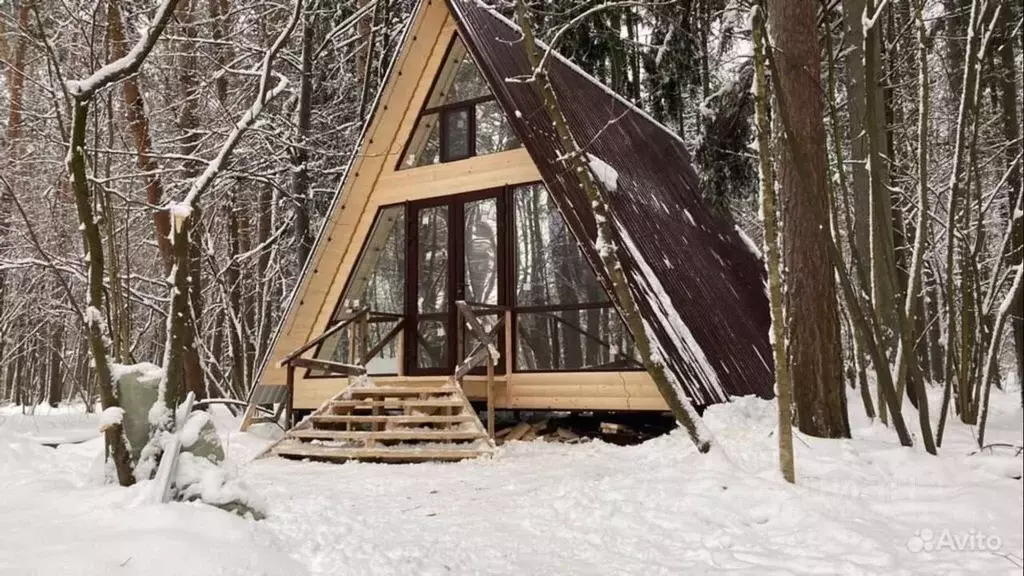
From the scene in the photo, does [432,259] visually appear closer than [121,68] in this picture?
No

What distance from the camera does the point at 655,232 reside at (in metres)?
7.98

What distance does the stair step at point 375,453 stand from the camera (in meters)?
6.40

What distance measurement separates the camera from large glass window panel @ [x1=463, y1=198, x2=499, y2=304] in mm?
8164

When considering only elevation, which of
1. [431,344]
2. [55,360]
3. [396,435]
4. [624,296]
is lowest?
[55,360]

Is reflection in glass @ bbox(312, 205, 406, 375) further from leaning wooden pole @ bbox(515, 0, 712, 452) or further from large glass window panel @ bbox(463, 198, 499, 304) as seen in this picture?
leaning wooden pole @ bbox(515, 0, 712, 452)

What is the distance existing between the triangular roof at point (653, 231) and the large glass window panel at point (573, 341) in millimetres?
754

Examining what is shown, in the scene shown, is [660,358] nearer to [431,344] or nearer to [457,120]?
[431,344]

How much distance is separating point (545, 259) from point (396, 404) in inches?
92.5

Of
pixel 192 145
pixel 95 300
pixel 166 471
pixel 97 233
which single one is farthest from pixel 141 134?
pixel 166 471

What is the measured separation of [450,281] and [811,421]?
4.65m

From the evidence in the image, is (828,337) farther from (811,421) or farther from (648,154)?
(648,154)

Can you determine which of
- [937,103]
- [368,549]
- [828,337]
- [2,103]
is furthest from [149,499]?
[2,103]

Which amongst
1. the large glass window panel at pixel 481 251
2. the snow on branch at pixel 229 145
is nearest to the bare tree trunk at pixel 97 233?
the snow on branch at pixel 229 145

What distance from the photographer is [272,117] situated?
34.8 feet
